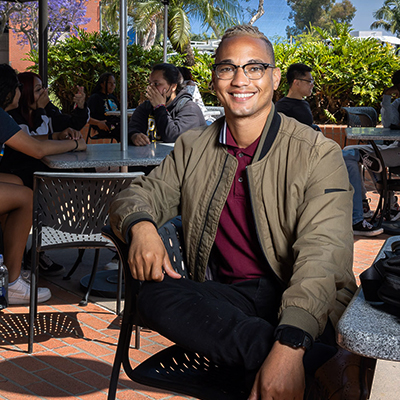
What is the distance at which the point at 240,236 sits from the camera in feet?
6.99

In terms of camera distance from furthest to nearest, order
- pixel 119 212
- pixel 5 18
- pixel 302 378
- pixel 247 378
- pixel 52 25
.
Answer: pixel 52 25 < pixel 5 18 < pixel 119 212 < pixel 247 378 < pixel 302 378

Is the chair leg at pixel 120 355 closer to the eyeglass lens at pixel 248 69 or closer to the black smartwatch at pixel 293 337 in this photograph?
the black smartwatch at pixel 293 337

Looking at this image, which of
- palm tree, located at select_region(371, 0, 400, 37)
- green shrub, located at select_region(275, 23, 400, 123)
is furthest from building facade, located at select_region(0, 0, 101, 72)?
palm tree, located at select_region(371, 0, 400, 37)

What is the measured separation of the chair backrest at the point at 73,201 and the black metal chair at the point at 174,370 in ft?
4.10

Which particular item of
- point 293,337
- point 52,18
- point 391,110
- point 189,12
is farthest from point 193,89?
point 52,18

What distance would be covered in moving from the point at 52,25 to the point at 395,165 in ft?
96.0

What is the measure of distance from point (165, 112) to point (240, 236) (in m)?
3.02

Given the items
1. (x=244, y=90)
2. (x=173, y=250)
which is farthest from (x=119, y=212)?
(x=244, y=90)

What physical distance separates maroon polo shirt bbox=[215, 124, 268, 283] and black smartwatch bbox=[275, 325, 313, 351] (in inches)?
22.3

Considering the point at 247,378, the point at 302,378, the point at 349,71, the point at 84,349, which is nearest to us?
the point at 302,378

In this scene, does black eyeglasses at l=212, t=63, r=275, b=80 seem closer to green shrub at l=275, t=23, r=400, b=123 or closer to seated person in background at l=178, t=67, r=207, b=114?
seated person in background at l=178, t=67, r=207, b=114

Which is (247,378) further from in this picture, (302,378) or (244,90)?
(244,90)

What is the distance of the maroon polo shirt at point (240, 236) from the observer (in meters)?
2.12

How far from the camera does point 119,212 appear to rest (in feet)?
6.97
